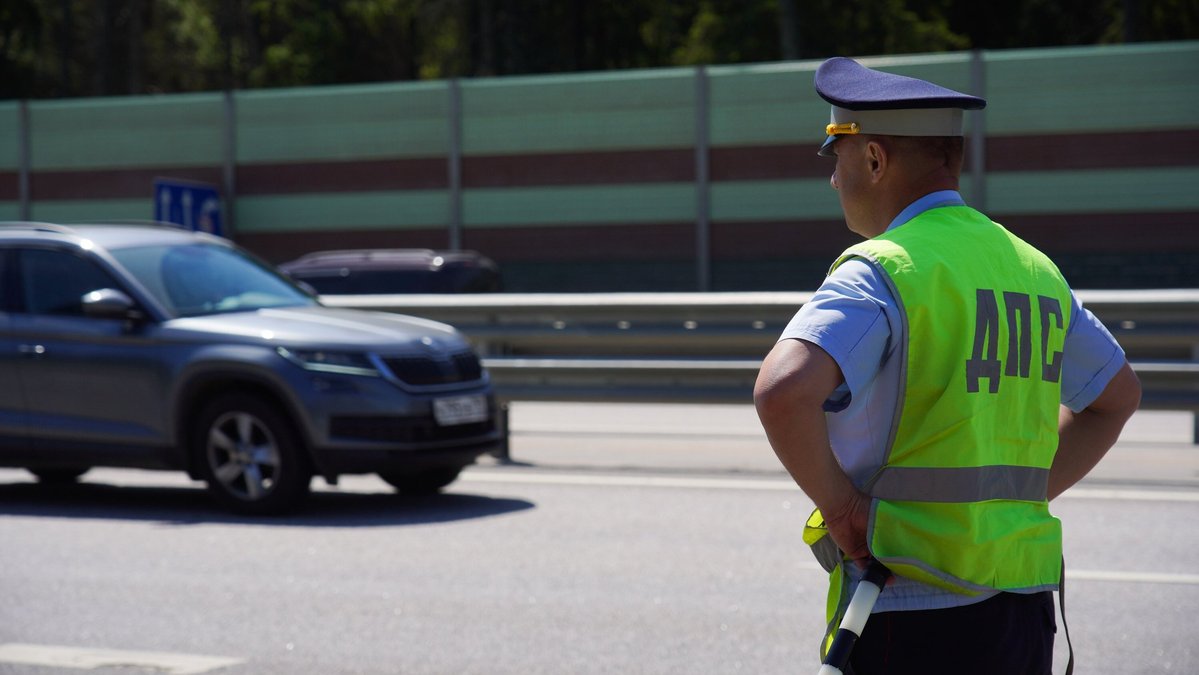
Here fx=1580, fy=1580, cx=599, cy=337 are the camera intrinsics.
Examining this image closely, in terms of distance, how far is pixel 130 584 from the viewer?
701cm

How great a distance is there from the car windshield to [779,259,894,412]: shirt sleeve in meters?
7.30

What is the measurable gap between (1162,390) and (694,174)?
1888cm

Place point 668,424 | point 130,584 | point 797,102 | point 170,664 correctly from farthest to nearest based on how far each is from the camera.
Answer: point 797,102 → point 668,424 → point 130,584 → point 170,664

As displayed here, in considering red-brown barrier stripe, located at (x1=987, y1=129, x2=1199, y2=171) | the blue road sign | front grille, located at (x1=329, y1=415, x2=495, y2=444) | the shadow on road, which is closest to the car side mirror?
the shadow on road

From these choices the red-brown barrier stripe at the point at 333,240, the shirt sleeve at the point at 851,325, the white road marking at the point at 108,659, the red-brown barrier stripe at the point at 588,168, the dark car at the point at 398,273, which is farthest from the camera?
the red-brown barrier stripe at the point at 333,240

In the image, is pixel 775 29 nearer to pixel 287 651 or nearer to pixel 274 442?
pixel 274 442

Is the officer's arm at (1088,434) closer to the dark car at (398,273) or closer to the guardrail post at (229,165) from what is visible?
the dark car at (398,273)

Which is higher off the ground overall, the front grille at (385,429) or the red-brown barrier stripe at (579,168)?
the red-brown barrier stripe at (579,168)

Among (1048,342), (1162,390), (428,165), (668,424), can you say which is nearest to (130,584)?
(1048,342)

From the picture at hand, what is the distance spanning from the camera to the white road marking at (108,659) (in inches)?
219

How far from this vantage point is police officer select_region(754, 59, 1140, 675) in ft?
7.75

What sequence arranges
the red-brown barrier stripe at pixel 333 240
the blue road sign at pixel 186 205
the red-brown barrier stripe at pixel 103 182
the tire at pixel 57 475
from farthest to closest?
the red-brown barrier stripe at pixel 103 182 < the red-brown barrier stripe at pixel 333 240 < the blue road sign at pixel 186 205 < the tire at pixel 57 475

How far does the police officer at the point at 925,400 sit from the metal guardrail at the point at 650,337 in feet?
26.5

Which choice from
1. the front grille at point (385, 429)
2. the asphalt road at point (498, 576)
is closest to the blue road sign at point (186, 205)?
the asphalt road at point (498, 576)
